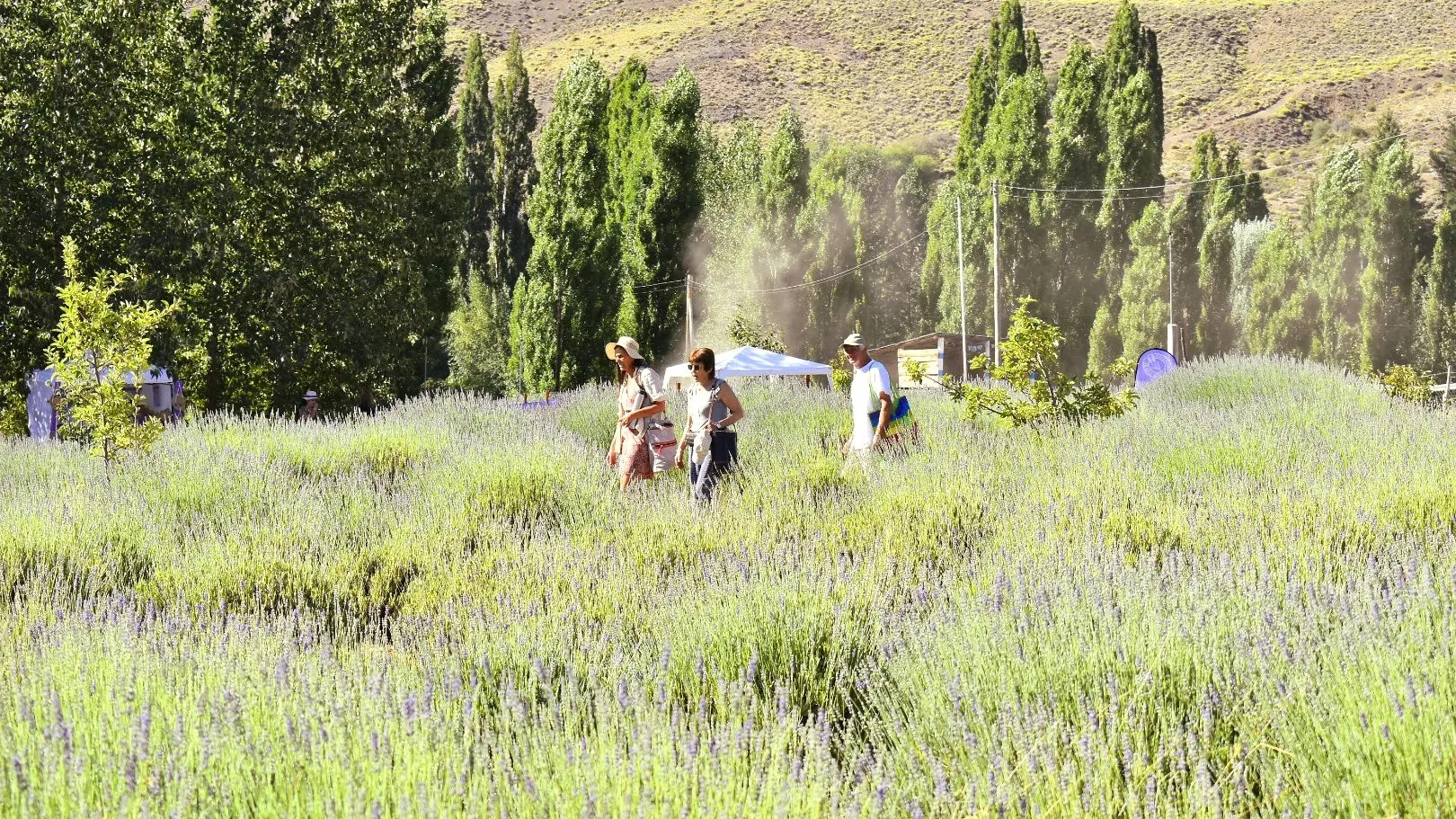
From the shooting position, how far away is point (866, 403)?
8938 mm

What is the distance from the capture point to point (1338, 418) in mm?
11484

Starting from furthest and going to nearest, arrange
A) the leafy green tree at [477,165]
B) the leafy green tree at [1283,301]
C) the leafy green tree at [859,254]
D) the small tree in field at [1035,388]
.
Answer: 1. the leafy green tree at [477,165]
2. the leafy green tree at [859,254]
3. the leafy green tree at [1283,301]
4. the small tree in field at [1035,388]

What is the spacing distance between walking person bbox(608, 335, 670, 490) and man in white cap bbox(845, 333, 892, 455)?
1.32 metres

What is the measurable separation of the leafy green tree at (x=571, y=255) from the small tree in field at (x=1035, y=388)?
2501 cm

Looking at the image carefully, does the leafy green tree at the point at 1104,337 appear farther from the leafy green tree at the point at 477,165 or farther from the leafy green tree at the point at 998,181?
the leafy green tree at the point at 477,165

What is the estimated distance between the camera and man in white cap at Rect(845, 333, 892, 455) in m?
8.70

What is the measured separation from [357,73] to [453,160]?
4021mm

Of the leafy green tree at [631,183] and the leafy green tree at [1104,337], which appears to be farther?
the leafy green tree at [1104,337]

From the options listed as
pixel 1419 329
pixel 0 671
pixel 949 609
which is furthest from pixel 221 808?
pixel 1419 329

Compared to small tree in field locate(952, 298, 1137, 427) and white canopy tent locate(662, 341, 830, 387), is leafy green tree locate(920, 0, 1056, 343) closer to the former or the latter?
white canopy tent locate(662, 341, 830, 387)

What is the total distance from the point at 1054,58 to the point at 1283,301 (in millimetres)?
67418

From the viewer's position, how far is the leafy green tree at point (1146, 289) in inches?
1658

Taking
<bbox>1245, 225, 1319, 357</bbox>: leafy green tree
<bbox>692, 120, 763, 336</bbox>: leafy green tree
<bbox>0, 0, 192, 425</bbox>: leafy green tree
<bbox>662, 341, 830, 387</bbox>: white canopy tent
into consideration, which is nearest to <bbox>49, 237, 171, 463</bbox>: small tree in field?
<bbox>0, 0, 192, 425</bbox>: leafy green tree

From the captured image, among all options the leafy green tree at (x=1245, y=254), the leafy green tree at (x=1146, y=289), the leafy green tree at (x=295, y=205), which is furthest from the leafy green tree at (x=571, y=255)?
the leafy green tree at (x=1245, y=254)
